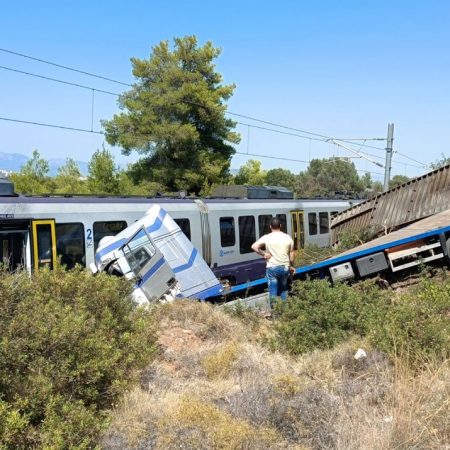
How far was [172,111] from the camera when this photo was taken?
3164cm

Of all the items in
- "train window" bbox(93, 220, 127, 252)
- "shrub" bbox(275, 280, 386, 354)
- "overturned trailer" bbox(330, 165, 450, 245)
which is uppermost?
"overturned trailer" bbox(330, 165, 450, 245)

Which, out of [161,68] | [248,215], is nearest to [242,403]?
[248,215]

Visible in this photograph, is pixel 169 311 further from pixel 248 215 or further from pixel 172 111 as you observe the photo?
pixel 172 111

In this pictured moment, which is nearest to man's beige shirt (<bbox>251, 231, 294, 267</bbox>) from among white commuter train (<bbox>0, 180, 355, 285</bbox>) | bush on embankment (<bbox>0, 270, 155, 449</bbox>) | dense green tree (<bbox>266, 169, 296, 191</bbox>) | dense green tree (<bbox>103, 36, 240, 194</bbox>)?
white commuter train (<bbox>0, 180, 355, 285</bbox>)

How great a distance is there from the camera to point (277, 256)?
344 inches

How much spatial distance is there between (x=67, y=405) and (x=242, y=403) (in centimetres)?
138

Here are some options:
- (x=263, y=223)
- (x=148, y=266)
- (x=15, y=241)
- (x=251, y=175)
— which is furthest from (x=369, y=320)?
(x=251, y=175)

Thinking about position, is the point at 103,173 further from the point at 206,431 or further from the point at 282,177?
the point at 282,177

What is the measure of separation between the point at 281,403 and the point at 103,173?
30.1 metres

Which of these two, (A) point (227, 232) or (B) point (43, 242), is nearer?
(B) point (43, 242)

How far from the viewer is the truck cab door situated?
8.70 metres

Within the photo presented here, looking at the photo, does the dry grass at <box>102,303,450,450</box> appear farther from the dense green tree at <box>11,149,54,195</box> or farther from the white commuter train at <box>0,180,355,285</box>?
the dense green tree at <box>11,149,54,195</box>

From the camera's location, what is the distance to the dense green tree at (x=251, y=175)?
38.6 m

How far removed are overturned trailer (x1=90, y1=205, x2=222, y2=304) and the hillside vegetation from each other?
209cm
